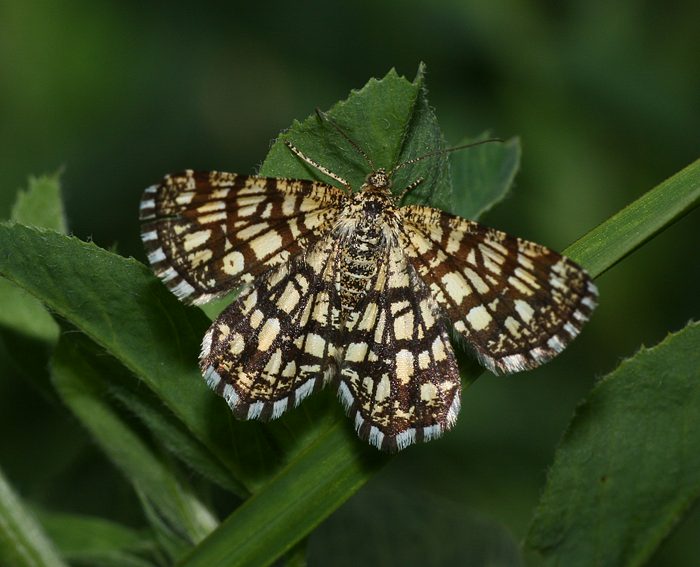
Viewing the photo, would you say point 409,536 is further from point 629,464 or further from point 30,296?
point 30,296

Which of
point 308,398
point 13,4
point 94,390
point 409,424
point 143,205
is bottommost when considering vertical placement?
point 409,424

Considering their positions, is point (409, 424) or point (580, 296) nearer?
point (580, 296)

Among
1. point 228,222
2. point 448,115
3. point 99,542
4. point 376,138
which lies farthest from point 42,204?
point 448,115

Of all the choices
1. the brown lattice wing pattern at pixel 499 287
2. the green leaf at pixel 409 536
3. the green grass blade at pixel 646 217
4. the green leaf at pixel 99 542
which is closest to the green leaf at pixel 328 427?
the brown lattice wing pattern at pixel 499 287

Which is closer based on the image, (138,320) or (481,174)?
(138,320)

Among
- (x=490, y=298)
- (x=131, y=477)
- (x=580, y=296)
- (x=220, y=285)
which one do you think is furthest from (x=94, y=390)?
(x=580, y=296)

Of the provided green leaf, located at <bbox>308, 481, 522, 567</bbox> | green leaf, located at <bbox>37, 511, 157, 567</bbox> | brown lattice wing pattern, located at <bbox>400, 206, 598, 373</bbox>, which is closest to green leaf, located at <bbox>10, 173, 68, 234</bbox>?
green leaf, located at <bbox>37, 511, 157, 567</bbox>

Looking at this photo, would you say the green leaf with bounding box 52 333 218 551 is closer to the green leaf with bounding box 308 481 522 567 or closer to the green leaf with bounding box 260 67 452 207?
the green leaf with bounding box 260 67 452 207

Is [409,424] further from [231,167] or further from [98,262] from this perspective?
[231,167]
